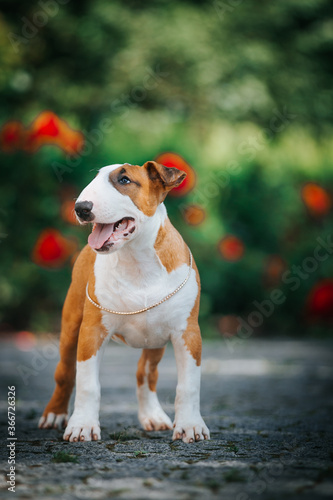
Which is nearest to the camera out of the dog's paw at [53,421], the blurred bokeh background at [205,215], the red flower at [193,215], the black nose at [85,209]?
the black nose at [85,209]

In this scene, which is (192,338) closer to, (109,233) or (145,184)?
(109,233)

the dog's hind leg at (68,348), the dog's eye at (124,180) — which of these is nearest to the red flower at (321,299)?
the dog's hind leg at (68,348)

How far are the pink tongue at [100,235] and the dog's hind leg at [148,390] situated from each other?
3.65ft

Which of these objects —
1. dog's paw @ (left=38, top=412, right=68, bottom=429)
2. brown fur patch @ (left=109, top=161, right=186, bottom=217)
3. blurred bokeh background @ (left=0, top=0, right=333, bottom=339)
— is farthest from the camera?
blurred bokeh background @ (left=0, top=0, right=333, bottom=339)

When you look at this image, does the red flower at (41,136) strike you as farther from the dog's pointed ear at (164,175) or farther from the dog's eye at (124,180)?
the dog's eye at (124,180)

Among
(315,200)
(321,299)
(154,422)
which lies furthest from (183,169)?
(154,422)

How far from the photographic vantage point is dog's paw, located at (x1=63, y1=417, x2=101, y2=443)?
163 inches

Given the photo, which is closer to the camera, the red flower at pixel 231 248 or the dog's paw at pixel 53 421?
the dog's paw at pixel 53 421

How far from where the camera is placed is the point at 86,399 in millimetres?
4164

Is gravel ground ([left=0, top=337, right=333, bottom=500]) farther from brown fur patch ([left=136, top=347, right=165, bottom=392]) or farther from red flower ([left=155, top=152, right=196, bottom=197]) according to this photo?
red flower ([left=155, top=152, right=196, bottom=197])

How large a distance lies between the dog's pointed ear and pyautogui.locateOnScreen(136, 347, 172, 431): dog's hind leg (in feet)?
3.85

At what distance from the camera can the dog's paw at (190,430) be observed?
4.13 metres

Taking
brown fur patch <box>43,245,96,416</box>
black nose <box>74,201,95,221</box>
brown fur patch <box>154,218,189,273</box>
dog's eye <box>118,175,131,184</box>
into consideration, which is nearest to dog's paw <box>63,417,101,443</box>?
brown fur patch <box>43,245,96,416</box>

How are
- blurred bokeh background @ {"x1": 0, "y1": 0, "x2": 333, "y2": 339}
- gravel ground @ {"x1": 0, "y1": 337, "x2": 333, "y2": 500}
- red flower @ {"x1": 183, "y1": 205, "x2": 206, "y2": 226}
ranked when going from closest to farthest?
gravel ground @ {"x1": 0, "y1": 337, "x2": 333, "y2": 500}
red flower @ {"x1": 183, "y1": 205, "x2": 206, "y2": 226}
blurred bokeh background @ {"x1": 0, "y1": 0, "x2": 333, "y2": 339}
